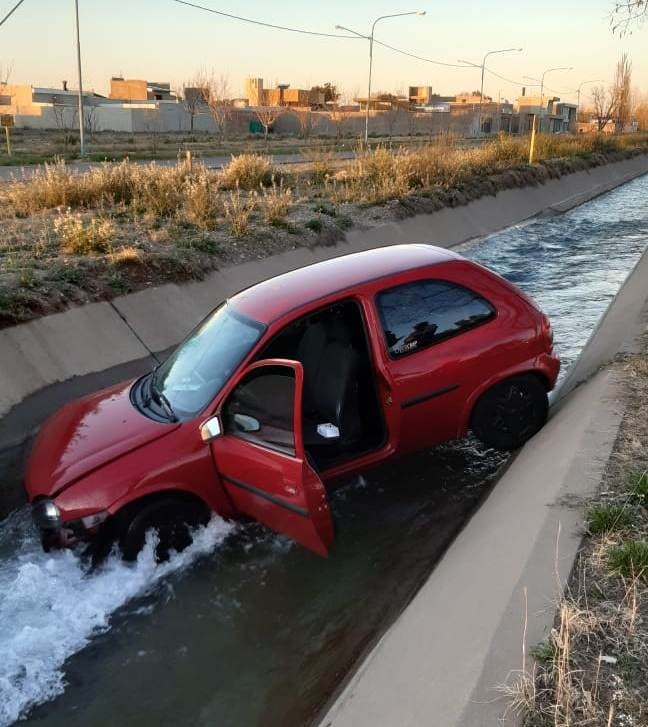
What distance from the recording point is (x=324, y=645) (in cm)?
432

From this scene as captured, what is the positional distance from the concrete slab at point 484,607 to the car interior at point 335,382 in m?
1.07

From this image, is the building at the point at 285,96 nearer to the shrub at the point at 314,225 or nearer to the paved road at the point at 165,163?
the paved road at the point at 165,163

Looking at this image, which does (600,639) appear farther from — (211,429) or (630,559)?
(211,429)

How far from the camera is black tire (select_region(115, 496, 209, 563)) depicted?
15.3ft

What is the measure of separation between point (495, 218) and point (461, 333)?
16797 mm

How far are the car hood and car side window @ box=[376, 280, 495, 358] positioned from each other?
1.82m

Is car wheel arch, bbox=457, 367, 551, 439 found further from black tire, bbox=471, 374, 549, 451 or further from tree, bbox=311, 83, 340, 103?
tree, bbox=311, 83, 340, 103

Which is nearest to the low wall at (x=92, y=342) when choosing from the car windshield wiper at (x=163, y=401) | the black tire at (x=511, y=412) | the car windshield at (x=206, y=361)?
the car windshield wiper at (x=163, y=401)

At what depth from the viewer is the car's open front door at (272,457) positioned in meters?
4.21

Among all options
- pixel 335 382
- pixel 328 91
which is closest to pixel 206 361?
pixel 335 382

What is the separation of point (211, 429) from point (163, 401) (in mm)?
657

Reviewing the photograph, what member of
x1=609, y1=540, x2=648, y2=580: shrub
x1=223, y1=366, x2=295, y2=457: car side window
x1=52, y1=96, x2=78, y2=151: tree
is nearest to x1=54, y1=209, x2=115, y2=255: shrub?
x1=223, y1=366, x2=295, y2=457: car side window

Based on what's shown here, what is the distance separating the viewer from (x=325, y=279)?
5.59 meters

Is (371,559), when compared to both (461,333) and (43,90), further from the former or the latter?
(43,90)
